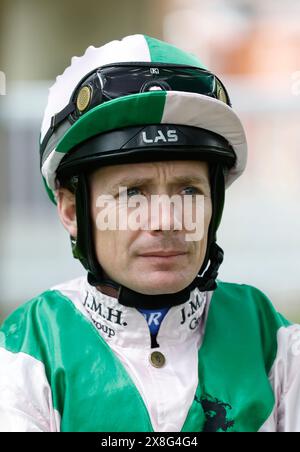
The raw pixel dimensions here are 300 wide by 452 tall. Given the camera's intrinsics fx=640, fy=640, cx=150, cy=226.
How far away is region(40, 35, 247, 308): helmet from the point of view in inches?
51.8

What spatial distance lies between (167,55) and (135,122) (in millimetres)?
220

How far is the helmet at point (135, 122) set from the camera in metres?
1.31

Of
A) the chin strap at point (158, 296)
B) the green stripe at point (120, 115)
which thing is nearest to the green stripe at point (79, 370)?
the chin strap at point (158, 296)

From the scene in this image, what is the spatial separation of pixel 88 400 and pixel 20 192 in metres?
1.60

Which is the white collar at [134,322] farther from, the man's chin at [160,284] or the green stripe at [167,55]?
the green stripe at [167,55]

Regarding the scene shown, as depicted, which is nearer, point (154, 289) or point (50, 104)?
point (154, 289)

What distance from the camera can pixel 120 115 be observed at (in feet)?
4.30

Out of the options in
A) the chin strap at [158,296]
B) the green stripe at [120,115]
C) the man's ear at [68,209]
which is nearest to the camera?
the green stripe at [120,115]

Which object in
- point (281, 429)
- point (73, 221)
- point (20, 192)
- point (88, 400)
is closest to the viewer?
point (88, 400)

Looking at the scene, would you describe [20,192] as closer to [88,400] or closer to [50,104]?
[50,104]

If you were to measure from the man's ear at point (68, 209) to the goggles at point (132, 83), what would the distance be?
18 cm

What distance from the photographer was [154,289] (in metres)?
1.36

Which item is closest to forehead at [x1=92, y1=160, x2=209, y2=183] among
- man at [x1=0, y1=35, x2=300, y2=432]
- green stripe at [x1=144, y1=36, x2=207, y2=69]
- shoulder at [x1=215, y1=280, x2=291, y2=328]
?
man at [x1=0, y1=35, x2=300, y2=432]
